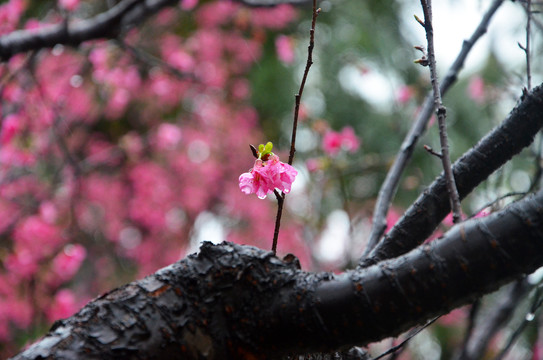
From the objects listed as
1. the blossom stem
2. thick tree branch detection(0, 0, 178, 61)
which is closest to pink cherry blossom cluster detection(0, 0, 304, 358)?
thick tree branch detection(0, 0, 178, 61)

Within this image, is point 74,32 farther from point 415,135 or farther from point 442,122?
point 442,122

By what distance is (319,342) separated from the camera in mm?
674

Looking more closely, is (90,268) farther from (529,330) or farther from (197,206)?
(529,330)

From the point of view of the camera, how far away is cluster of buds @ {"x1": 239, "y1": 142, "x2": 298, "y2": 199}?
1.00 meters

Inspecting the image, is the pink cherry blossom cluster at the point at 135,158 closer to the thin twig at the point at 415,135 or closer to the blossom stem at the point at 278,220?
the thin twig at the point at 415,135

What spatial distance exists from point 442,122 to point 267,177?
0.37 metres

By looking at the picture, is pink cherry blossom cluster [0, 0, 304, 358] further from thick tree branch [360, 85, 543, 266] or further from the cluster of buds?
thick tree branch [360, 85, 543, 266]

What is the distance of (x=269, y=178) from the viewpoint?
39.4 inches

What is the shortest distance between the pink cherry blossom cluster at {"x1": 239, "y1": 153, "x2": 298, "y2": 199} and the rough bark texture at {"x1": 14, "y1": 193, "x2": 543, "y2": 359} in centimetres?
28

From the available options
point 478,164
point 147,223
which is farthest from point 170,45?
point 478,164

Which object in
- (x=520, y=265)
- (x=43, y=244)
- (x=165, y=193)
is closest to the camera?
(x=520, y=265)

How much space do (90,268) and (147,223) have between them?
4.25 feet

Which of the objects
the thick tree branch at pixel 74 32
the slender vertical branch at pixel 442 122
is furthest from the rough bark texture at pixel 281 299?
the thick tree branch at pixel 74 32

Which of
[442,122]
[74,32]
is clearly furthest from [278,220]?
[74,32]
